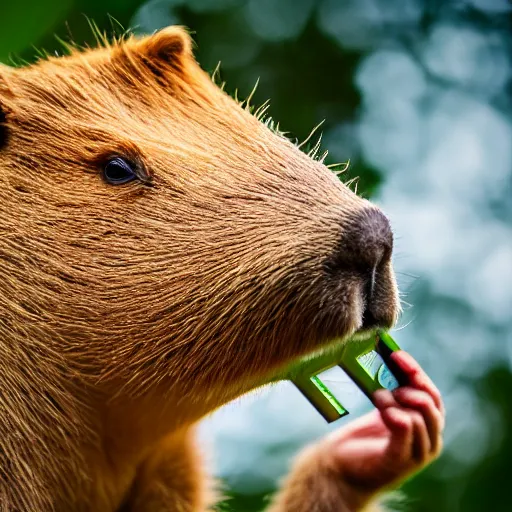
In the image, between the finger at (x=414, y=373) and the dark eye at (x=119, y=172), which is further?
the finger at (x=414, y=373)

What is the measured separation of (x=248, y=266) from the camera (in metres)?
0.82

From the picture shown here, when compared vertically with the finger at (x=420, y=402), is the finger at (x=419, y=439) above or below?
below

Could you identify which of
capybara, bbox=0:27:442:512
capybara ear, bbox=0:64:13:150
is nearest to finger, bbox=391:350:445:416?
capybara, bbox=0:27:442:512

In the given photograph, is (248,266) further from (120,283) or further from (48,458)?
(48,458)

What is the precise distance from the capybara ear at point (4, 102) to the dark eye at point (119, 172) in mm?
136

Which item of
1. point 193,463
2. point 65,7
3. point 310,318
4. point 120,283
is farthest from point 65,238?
point 65,7

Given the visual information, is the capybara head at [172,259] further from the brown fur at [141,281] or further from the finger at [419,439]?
the finger at [419,439]

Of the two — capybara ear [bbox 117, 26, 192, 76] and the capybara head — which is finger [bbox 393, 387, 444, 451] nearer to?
the capybara head

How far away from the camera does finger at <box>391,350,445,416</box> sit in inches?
40.0

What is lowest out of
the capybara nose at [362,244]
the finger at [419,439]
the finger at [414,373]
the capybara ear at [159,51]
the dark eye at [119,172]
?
the finger at [419,439]

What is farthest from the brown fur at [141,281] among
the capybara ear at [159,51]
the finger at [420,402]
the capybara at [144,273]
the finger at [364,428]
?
the finger at [364,428]

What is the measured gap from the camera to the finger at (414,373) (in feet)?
3.34

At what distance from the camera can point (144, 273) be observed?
0.84m

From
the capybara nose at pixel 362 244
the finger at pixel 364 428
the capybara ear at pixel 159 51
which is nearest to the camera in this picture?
the capybara nose at pixel 362 244
